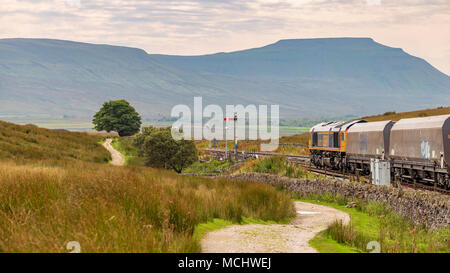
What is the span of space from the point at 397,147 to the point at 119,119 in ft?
338

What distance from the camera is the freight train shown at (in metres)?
27.2

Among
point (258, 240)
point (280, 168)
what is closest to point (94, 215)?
point (258, 240)

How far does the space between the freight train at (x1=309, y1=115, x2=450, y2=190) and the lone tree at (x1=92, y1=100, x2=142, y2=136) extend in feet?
290

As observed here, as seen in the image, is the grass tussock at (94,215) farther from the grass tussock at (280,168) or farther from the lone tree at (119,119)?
Result: the lone tree at (119,119)

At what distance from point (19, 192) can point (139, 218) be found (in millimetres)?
2676

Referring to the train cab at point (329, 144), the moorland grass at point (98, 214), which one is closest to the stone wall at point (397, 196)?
the moorland grass at point (98, 214)

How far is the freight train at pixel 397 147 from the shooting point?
89.2ft

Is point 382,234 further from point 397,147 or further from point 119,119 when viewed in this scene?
point 119,119

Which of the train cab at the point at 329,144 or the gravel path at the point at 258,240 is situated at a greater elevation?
the train cab at the point at 329,144

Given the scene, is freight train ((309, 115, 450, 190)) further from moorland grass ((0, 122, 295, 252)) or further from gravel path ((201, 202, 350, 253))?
moorland grass ((0, 122, 295, 252))

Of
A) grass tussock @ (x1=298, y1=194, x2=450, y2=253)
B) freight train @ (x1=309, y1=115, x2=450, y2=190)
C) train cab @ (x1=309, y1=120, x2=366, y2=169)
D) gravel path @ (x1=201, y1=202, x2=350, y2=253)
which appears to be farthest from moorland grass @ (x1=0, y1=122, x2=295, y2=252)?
train cab @ (x1=309, y1=120, x2=366, y2=169)

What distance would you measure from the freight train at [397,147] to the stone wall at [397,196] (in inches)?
131

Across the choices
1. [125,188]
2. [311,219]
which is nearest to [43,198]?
[125,188]

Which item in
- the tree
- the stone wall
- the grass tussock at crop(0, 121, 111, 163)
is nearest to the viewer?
the stone wall
